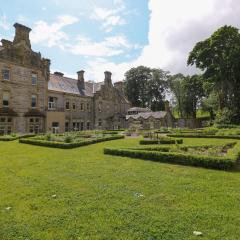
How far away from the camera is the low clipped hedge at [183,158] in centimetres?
1059

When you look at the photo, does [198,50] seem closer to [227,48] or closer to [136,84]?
[227,48]

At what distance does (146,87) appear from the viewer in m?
86.0

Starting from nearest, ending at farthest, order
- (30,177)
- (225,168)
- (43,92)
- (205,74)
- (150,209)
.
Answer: (150,209)
(30,177)
(225,168)
(43,92)
(205,74)

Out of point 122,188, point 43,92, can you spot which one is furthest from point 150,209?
point 43,92

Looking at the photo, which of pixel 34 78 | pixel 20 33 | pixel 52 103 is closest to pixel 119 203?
pixel 34 78

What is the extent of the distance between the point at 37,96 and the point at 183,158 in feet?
97.8

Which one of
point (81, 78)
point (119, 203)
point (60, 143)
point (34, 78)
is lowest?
point (119, 203)

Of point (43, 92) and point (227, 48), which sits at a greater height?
point (227, 48)

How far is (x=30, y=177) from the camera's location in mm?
9336

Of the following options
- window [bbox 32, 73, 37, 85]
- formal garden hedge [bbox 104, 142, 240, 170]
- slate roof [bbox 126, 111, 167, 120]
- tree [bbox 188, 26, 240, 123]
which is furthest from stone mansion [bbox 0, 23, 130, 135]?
formal garden hedge [bbox 104, 142, 240, 170]

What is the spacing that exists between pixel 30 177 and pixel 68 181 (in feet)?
5.41

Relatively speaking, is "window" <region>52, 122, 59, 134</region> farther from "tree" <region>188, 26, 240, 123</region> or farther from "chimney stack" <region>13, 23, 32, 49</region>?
"tree" <region>188, 26, 240, 123</region>

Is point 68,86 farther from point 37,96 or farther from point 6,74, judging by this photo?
point 6,74

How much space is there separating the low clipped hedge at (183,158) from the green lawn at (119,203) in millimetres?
Result: 675
